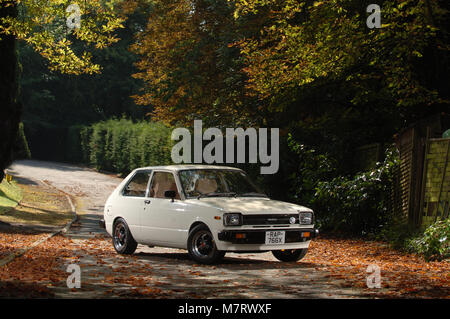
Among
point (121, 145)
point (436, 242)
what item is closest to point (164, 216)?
point (436, 242)

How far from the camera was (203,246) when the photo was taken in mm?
12062

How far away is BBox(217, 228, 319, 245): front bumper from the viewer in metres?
11.4

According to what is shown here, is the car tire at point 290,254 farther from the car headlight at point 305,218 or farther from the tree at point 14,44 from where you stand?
the tree at point 14,44

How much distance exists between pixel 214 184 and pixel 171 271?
2.38m

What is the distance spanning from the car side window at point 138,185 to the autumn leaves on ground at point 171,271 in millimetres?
1237

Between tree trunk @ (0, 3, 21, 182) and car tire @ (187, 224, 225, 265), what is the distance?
312 inches

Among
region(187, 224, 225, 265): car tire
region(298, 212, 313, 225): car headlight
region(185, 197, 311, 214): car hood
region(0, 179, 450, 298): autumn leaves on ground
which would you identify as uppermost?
region(185, 197, 311, 214): car hood

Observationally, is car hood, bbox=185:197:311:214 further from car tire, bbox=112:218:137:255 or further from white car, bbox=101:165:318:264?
car tire, bbox=112:218:137:255

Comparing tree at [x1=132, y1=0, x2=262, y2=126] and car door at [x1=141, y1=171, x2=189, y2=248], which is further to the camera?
tree at [x1=132, y1=0, x2=262, y2=126]

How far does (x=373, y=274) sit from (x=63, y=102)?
62.6m

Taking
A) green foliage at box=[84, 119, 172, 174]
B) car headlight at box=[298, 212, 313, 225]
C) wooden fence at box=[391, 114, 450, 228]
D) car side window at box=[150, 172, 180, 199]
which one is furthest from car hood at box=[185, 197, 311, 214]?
green foliage at box=[84, 119, 172, 174]

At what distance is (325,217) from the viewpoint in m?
19.4

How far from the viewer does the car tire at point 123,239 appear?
13875 millimetres

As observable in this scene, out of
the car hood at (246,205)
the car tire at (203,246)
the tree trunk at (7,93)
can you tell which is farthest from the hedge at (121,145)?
the car tire at (203,246)
